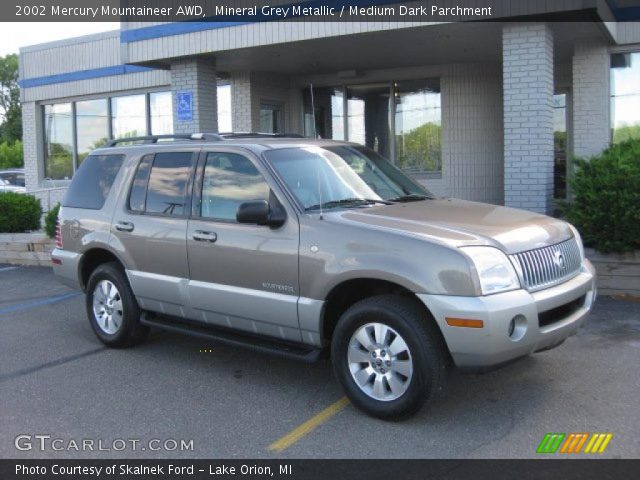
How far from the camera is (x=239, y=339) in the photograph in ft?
18.4

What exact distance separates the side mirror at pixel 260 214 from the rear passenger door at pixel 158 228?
3.09 feet

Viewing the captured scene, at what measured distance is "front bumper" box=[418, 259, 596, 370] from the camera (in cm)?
434

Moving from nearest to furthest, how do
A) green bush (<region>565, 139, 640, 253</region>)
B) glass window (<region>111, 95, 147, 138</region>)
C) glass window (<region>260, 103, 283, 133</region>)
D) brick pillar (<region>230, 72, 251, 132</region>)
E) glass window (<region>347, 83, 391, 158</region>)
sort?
green bush (<region>565, 139, 640, 253</region>) → brick pillar (<region>230, 72, 251, 132</region>) → glass window (<region>347, 83, 391, 158</region>) → glass window (<region>260, 103, 283, 133</region>) → glass window (<region>111, 95, 147, 138</region>)

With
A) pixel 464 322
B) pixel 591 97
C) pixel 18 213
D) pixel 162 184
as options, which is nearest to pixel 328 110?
pixel 591 97

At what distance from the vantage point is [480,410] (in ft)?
16.2

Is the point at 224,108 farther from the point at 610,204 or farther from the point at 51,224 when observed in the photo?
the point at 610,204

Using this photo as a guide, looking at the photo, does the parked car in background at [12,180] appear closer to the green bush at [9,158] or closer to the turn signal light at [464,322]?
the turn signal light at [464,322]

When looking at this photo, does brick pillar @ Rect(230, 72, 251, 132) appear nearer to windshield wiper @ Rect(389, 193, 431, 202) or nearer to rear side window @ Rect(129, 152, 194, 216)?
rear side window @ Rect(129, 152, 194, 216)

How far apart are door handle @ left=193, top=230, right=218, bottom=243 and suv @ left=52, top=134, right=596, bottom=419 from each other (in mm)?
12

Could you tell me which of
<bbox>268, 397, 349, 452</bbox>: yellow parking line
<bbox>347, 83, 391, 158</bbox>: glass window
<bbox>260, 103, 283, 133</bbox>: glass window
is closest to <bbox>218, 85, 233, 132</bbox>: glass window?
<bbox>260, 103, 283, 133</bbox>: glass window

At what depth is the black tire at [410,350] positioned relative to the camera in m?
4.52
